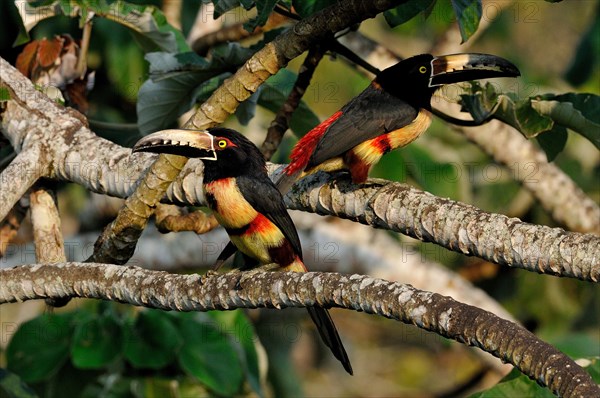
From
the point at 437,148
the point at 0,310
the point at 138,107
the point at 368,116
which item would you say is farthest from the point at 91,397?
the point at 437,148

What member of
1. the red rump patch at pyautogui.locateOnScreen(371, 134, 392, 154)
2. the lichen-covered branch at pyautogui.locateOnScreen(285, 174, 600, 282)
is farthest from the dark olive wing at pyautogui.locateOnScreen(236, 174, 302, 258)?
the red rump patch at pyautogui.locateOnScreen(371, 134, 392, 154)

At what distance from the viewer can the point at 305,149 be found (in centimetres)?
388

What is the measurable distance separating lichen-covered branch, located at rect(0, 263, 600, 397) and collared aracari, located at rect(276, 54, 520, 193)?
70 centimetres

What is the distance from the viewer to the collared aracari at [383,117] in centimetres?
379

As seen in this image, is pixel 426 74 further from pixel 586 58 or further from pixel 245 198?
pixel 586 58

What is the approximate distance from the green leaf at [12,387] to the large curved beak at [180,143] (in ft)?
4.37

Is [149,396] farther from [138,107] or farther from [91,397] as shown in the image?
[138,107]

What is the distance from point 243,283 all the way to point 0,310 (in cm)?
479

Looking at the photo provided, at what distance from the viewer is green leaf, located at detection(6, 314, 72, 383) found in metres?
4.91

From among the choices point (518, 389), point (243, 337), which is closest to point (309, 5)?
point (518, 389)

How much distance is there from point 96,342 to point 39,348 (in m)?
0.32

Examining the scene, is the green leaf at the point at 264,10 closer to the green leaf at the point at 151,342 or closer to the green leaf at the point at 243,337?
the green leaf at the point at 151,342

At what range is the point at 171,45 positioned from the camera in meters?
4.84

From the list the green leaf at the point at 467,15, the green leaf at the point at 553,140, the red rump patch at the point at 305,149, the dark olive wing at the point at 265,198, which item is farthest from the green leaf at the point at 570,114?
the dark olive wing at the point at 265,198
